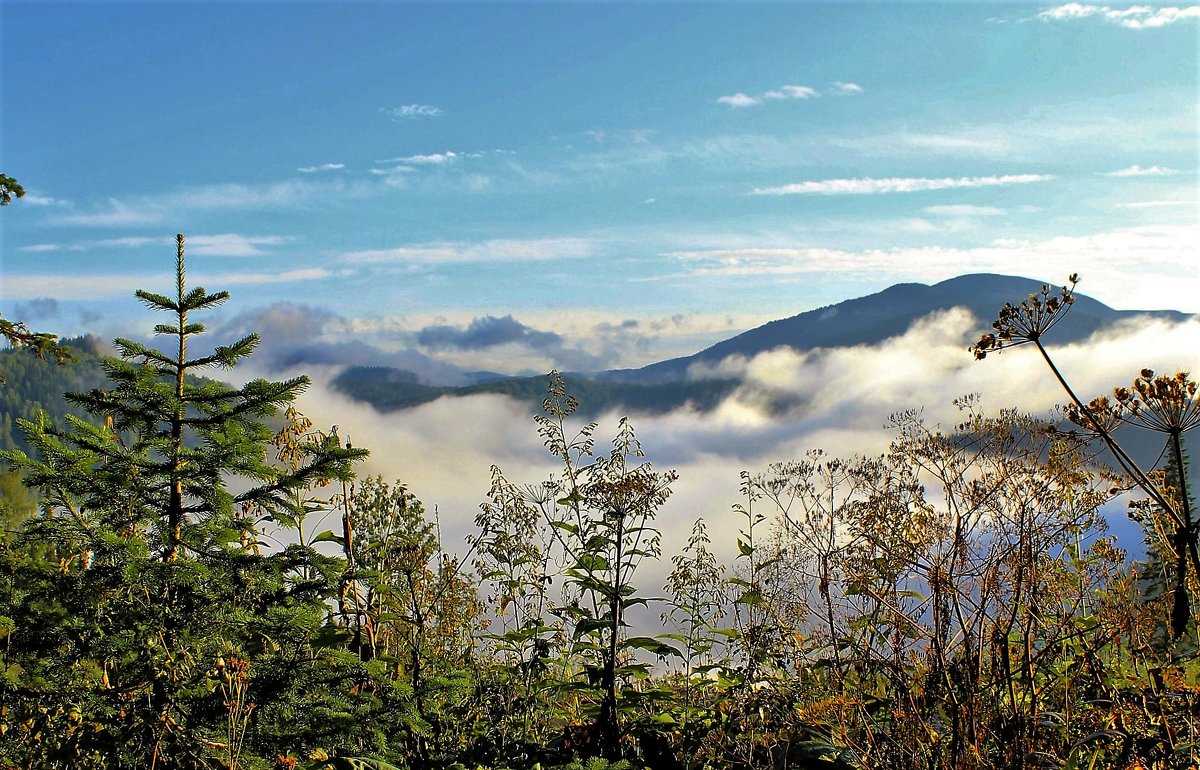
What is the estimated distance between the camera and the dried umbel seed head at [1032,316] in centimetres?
354

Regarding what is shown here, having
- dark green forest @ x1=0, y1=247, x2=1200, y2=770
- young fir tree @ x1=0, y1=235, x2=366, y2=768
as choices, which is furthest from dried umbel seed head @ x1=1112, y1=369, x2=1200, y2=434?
young fir tree @ x1=0, y1=235, x2=366, y2=768

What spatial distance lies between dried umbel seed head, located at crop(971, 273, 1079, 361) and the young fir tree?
3418 mm

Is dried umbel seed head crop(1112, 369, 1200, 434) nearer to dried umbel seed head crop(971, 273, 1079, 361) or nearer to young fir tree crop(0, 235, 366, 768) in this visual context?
dried umbel seed head crop(971, 273, 1079, 361)

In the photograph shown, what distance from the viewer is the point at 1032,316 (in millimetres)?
3564

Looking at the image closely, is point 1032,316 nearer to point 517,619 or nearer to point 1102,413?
point 1102,413

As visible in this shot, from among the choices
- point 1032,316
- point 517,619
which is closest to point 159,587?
point 517,619

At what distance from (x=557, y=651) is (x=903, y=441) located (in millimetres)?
2112

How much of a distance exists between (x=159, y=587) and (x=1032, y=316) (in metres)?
4.22

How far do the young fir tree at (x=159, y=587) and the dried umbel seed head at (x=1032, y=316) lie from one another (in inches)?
135

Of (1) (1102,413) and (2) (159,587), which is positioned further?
(2) (159,587)

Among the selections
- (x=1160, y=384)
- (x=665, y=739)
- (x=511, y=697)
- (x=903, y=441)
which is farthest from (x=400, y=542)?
(x=1160, y=384)

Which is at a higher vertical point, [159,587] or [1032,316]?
[1032,316]

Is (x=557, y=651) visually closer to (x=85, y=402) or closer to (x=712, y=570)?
(x=712, y=570)

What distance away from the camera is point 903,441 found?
4.43 m
